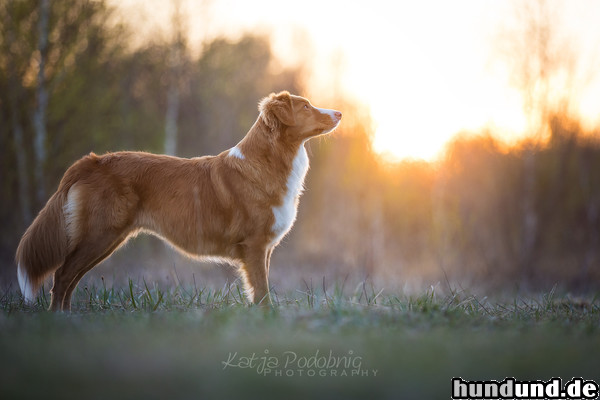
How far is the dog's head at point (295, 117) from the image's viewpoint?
18.5 feet

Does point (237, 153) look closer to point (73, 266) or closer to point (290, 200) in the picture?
point (290, 200)

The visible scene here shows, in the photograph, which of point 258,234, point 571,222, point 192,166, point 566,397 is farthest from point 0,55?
point 571,222

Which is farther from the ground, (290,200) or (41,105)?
(41,105)

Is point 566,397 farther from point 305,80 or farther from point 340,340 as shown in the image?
point 305,80

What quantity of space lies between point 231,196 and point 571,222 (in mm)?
12036

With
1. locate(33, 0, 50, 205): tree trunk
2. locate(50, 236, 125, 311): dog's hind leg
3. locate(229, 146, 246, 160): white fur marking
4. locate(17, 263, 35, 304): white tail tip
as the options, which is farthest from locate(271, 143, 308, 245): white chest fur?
locate(33, 0, 50, 205): tree trunk

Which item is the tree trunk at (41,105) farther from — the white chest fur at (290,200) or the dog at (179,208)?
the white chest fur at (290,200)

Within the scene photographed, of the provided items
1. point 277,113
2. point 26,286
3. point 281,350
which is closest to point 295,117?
point 277,113

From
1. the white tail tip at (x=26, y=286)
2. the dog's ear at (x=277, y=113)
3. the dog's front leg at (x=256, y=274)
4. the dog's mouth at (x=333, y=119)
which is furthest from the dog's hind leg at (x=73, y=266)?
the dog's mouth at (x=333, y=119)

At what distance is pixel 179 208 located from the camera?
5418 mm

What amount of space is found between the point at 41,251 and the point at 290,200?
2679mm

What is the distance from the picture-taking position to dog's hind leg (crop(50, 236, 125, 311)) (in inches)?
201

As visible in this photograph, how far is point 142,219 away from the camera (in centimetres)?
543

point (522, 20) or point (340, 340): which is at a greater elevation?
point (522, 20)
